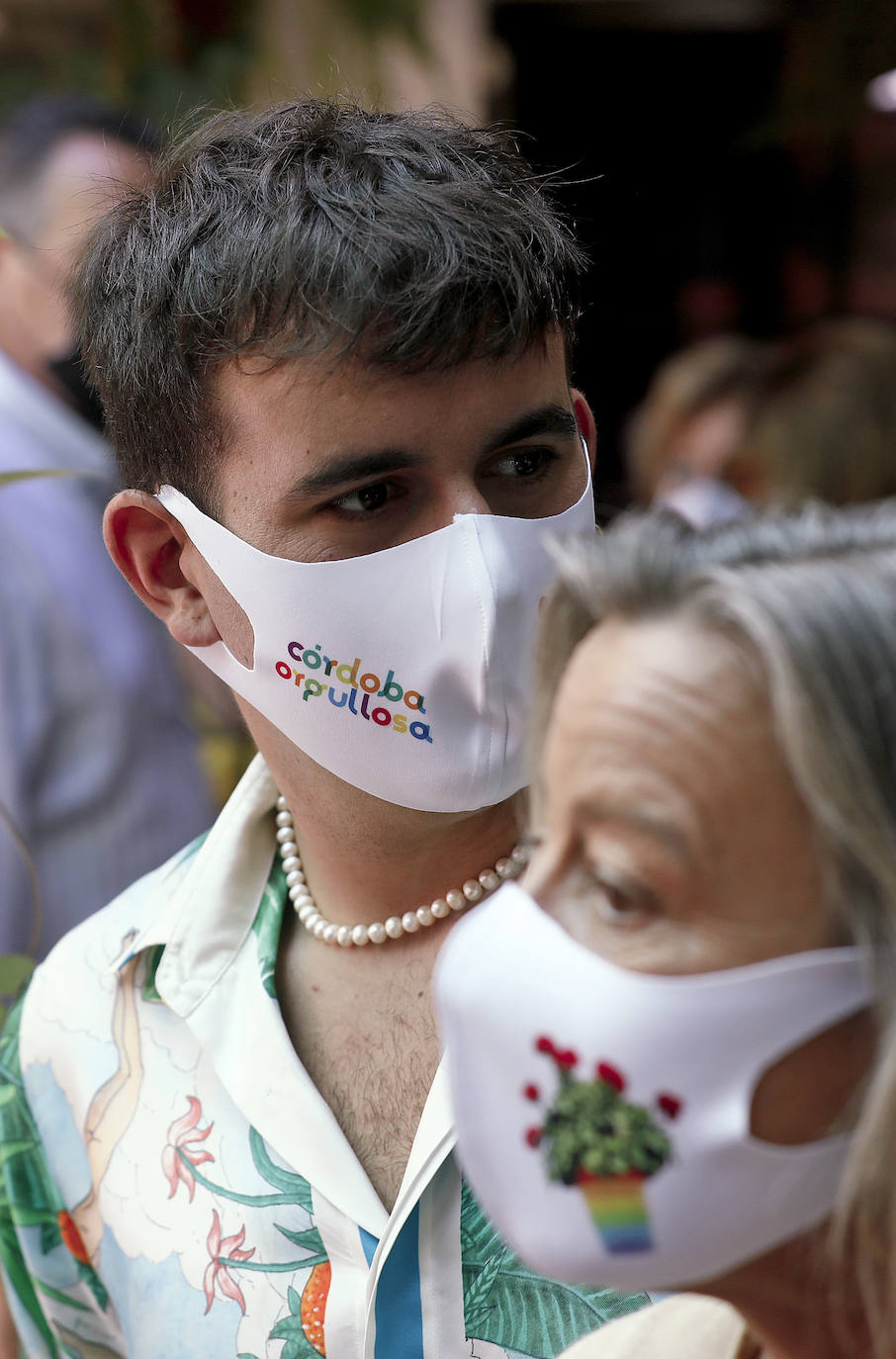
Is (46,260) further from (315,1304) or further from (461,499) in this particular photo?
(315,1304)

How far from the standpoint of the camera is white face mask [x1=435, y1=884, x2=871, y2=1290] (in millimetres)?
917

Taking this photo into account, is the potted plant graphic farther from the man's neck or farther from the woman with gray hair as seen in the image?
the man's neck

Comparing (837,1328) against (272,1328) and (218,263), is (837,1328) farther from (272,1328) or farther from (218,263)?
(218,263)

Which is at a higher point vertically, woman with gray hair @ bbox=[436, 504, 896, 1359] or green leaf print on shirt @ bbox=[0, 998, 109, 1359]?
woman with gray hair @ bbox=[436, 504, 896, 1359]

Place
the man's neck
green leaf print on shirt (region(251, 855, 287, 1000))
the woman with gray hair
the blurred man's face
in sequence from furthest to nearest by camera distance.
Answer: the blurred man's face, green leaf print on shirt (region(251, 855, 287, 1000)), the man's neck, the woman with gray hair

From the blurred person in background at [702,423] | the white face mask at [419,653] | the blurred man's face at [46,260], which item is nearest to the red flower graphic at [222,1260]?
the white face mask at [419,653]

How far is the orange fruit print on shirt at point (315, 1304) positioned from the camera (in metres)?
1.60

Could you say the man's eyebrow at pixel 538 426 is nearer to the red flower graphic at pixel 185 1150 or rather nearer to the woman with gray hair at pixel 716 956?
the woman with gray hair at pixel 716 956

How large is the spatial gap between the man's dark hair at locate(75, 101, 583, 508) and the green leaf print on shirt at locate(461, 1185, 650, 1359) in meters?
0.96

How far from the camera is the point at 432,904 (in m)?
1.76

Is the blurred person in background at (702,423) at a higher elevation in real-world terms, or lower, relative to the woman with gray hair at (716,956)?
lower

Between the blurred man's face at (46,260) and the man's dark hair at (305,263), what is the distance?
127 centimetres

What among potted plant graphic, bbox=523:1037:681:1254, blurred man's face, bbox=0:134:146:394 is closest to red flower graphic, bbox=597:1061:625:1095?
potted plant graphic, bbox=523:1037:681:1254

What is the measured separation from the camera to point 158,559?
1885 mm
